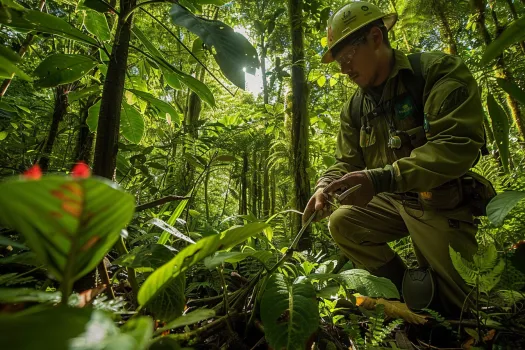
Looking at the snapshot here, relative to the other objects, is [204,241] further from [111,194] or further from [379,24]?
[379,24]

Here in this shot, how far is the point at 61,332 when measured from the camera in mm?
261

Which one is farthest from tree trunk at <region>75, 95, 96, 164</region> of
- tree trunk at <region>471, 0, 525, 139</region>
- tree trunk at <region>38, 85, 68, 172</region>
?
tree trunk at <region>471, 0, 525, 139</region>

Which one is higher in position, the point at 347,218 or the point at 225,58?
the point at 225,58

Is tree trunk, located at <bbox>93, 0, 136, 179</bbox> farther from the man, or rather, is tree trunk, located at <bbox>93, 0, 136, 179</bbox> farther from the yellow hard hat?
the yellow hard hat

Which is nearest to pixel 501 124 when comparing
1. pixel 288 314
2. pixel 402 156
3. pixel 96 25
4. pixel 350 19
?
pixel 288 314

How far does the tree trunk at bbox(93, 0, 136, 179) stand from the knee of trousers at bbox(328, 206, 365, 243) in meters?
1.89

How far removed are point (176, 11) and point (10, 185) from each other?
81 centimetres

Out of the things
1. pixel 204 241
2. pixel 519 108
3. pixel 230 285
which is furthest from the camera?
pixel 519 108

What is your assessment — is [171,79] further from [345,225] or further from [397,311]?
[345,225]

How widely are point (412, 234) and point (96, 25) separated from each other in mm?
2152

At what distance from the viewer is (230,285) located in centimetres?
163

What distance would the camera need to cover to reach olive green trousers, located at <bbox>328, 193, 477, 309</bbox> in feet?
6.52

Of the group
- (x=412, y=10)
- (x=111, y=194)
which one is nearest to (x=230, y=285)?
(x=111, y=194)

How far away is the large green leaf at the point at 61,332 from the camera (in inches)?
9.8
